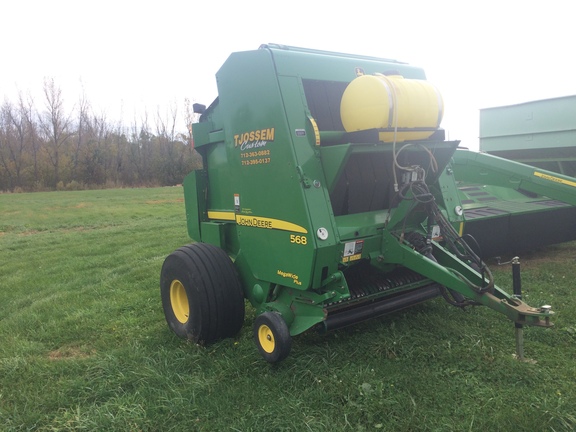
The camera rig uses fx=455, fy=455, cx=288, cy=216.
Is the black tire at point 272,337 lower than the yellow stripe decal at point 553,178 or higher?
lower

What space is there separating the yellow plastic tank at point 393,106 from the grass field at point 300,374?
1586 millimetres

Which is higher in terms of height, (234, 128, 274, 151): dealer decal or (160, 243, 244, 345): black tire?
(234, 128, 274, 151): dealer decal

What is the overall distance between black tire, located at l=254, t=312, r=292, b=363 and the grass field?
17 cm

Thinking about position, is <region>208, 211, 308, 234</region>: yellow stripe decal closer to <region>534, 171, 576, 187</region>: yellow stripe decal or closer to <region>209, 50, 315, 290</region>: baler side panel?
<region>209, 50, 315, 290</region>: baler side panel

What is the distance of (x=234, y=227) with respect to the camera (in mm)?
4043

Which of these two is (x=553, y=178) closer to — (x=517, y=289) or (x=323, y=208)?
(x=517, y=289)

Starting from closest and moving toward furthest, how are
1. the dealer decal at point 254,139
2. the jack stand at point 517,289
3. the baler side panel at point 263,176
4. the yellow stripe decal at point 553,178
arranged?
the jack stand at point 517,289, the baler side panel at point 263,176, the dealer decal at point 254,139, the yellow stripe decal at point 553,178

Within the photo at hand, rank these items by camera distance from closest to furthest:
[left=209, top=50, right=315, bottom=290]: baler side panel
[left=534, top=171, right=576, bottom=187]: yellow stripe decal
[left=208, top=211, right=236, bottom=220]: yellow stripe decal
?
[left=209, top=50, right=315, bottom=290]: baler side panel, [left=208, top=211, right=236, bottom=220]: yellow stripe decal, [left=534, top=171, right=576, bottom=187]: yellow stripe decal

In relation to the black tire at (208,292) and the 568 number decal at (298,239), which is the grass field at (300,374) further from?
the 568 number decal at (298,239)

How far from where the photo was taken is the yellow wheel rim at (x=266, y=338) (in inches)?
123

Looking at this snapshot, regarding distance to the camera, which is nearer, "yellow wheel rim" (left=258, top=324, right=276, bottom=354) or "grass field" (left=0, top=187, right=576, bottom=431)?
"grass field" (left=0, top=187, right=576, bottom=431)

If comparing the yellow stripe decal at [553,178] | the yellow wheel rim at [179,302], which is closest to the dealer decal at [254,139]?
the yellow wheel rim at [179,302]

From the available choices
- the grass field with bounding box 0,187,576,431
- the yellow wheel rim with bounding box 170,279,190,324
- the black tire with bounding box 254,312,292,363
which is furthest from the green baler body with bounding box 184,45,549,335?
the yellow wheel rim with bounding box 170,279,190,324

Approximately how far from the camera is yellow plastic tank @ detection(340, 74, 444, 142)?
295 centimetres
